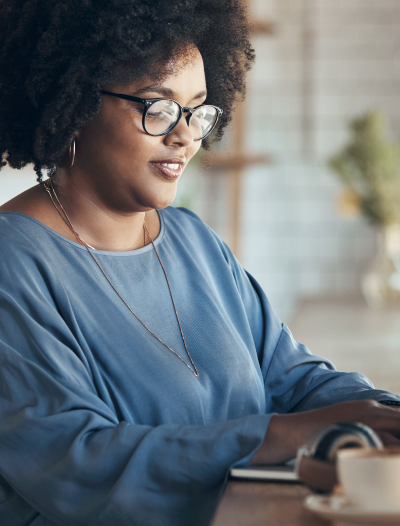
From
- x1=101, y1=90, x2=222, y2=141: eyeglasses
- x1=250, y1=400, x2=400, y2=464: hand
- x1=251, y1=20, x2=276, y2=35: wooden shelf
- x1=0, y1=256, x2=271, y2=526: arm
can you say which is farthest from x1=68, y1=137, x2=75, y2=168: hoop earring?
x1=251, y1=20, x2=276, y2=35: wooden shelf

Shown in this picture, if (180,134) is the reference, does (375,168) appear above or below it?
above

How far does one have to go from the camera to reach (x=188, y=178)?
282 centimetres

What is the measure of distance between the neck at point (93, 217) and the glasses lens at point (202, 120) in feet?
0.55

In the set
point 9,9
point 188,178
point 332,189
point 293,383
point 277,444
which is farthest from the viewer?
point 332,189

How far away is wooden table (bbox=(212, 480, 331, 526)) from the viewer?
601 mm

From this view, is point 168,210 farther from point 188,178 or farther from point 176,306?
point 188,178

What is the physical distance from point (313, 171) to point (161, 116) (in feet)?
12.4

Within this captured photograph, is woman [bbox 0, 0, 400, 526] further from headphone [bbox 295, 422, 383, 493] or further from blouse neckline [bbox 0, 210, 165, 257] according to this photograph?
headphone [bbox 295, 422, 383, 493]

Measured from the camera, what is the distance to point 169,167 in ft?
3.39

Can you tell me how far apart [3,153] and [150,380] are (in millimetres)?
516

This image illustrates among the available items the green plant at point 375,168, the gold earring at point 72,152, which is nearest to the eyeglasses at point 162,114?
the gold earring at point 72,152

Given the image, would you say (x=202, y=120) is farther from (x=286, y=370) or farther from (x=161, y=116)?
(x=286, y=370)

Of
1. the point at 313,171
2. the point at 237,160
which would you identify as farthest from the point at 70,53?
the point at 313,171

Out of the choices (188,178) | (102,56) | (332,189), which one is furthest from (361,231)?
(102,56)
